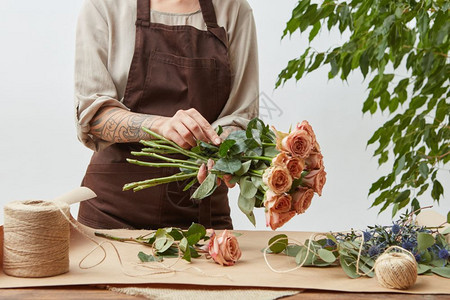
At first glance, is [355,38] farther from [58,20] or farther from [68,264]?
[58,20]

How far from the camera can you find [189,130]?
1338 mm

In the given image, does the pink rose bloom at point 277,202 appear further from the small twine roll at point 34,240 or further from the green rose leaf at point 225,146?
the small twine roll at point 34,240

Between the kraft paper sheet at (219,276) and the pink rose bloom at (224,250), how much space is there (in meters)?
0.02

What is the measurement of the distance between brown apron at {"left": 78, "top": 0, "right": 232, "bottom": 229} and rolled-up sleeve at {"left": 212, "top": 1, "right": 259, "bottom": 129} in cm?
3

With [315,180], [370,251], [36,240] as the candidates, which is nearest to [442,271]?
[370,251]

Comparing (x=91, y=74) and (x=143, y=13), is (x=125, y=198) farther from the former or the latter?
(x=143, y=13)

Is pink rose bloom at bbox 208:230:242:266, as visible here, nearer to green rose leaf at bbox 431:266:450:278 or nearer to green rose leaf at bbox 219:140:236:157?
green rose leaf at bbox 219:140:236:157

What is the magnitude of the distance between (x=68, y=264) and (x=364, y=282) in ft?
1.84

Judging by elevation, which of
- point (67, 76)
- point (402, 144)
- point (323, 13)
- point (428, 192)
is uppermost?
point (323, 13)

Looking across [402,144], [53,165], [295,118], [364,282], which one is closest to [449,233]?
[364,282]

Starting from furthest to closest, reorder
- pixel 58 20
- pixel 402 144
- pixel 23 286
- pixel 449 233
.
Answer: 1. pixel 58 20
2. pixel 402 144
3. pixel 449 233
4. pixel 23 286

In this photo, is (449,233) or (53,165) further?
(53,165)

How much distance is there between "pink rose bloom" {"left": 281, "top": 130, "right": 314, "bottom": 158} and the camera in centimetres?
113

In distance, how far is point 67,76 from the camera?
2.81 metres
